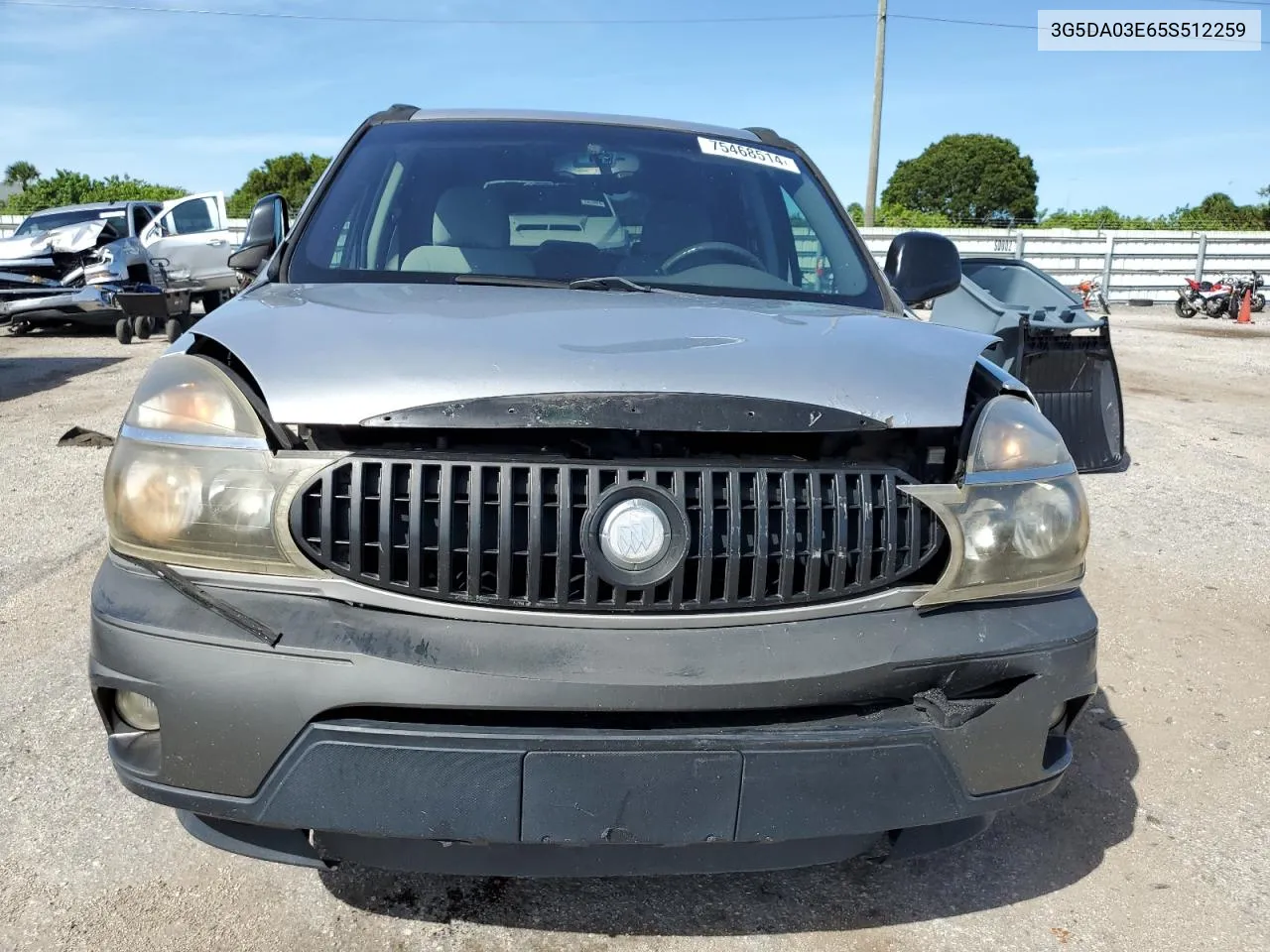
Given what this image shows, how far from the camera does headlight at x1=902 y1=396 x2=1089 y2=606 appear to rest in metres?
1.89

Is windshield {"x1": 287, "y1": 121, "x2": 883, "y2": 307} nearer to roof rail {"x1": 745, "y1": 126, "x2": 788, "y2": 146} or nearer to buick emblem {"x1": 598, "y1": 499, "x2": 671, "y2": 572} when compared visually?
roof rail {"x1": 745, "y1": 126, "x2": 788, "y2": 146}

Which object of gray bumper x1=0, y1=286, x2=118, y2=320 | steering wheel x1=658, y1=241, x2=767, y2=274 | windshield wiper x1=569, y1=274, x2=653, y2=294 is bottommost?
gray bumper x1=0, y1=286, x2=118, y2=320

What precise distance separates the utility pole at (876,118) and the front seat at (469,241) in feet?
79.9

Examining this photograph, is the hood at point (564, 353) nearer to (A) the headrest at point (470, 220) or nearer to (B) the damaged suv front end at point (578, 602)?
(B) the damaged suv front end at point (578, 602)

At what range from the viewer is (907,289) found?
313cm

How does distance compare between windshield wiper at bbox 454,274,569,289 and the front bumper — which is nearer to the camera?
the front bumper

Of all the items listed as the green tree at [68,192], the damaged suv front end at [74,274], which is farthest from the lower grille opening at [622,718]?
the green tree at [68,192]

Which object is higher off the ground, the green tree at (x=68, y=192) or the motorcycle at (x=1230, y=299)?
the green tree at (x=68, y=192)

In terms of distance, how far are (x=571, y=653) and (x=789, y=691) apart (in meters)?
0.37

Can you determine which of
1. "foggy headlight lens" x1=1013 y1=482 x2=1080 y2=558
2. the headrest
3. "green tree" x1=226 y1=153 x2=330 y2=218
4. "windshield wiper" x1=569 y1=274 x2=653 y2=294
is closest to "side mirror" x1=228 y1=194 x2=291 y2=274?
the headrest

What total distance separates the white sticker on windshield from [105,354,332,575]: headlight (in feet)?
6.49

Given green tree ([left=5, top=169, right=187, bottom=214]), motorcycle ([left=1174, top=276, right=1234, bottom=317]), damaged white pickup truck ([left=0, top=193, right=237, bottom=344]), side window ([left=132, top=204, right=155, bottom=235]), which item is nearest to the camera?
damaged white pickup truck ([left=0, top=193, right=237, bottom=344])

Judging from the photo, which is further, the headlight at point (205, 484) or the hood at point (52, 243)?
the hood at point (52, 243)

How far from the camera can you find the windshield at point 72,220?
14.3 m
